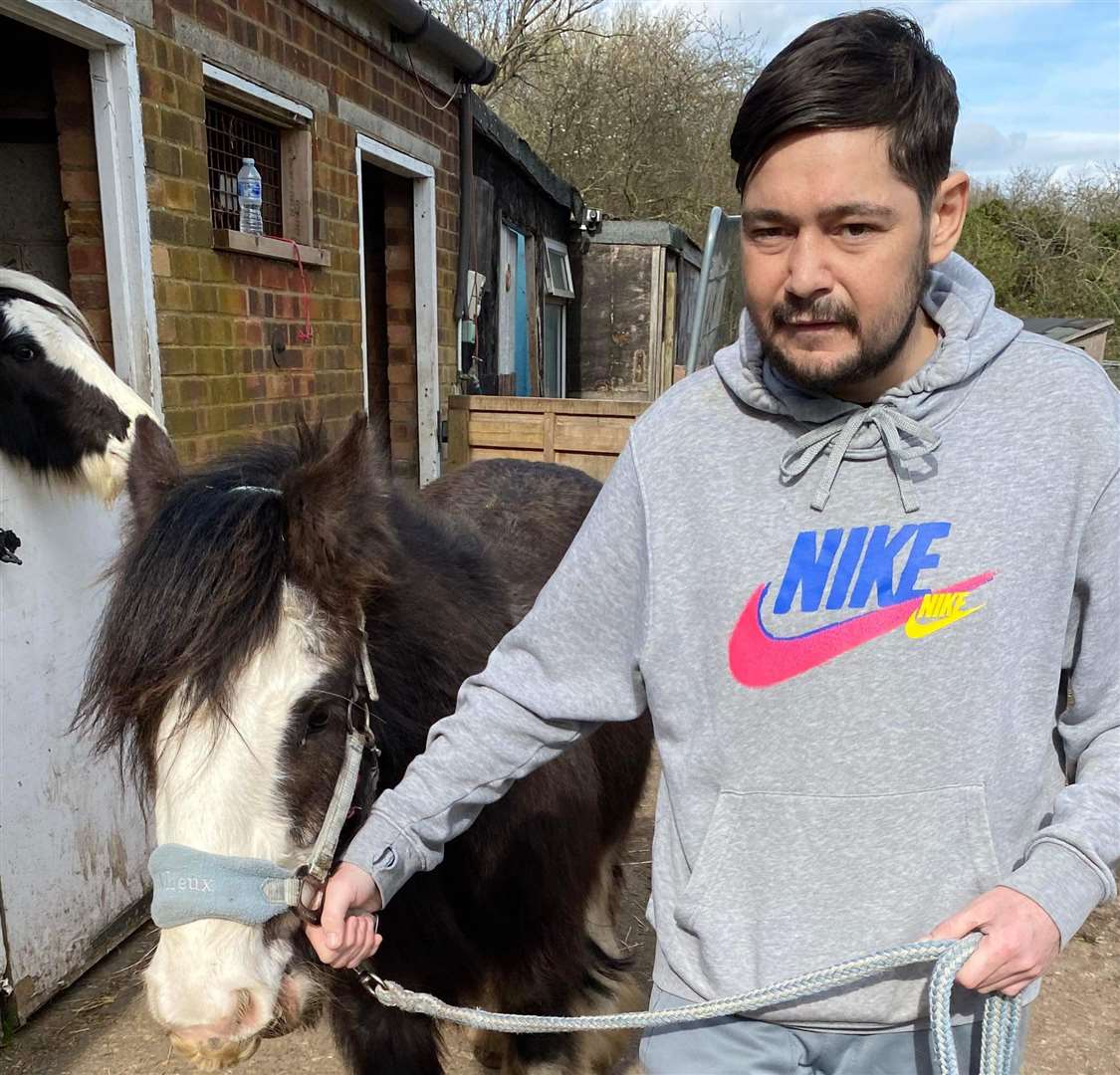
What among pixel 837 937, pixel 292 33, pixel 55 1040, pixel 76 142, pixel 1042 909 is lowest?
pixel 55 1040

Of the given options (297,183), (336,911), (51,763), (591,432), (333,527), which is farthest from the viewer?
(591,432)

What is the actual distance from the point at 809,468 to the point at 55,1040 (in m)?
2.89

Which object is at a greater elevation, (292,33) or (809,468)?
(292,33)

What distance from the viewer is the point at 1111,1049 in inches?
109

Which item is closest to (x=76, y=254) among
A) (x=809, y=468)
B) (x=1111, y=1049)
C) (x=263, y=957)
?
(x=263, y=957)

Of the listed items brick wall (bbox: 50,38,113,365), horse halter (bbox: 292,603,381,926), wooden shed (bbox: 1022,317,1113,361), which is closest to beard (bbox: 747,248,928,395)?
horse halter (bbox: 292,603,381,926)

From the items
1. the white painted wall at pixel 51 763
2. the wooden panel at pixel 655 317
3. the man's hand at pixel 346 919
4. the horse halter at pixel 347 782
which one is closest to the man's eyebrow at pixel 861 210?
the horse halter at pixel 347 782

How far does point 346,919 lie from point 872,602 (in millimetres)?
840

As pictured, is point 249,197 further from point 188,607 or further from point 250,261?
point 188,607

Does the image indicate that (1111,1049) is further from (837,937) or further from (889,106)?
(889,106)

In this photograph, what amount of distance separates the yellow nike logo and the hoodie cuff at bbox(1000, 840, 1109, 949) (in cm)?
28

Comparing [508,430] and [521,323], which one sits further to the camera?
[521,323]

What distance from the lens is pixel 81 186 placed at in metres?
3.17

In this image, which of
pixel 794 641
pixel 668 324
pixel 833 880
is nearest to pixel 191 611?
pixel 794 641
